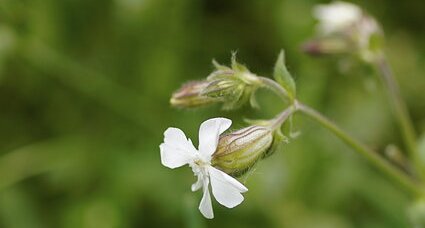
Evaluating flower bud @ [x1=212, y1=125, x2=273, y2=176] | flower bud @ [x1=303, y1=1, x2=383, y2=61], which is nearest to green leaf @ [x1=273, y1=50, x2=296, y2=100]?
flower bud @ [x1=212, y1=125, x2=273, y2=176]

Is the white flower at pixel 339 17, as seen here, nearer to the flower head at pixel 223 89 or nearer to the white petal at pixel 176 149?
the flower head at pixel 223 89

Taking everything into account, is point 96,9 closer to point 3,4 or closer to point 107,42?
point 107,42

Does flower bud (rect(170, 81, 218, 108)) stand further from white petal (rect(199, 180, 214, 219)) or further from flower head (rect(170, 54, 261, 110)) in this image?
white petal (rect(199, 180, 214, 219))

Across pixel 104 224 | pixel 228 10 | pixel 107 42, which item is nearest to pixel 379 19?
pixel 228 10

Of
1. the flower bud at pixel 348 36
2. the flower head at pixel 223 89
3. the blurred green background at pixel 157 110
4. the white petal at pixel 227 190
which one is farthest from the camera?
the blurred green background at pixel 157 110

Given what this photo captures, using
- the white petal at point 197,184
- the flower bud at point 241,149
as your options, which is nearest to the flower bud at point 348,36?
the flower bud at point 241,149

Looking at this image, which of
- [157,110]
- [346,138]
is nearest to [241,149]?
[346,138]

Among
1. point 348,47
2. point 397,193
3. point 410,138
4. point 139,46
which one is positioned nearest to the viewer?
point 410,138
